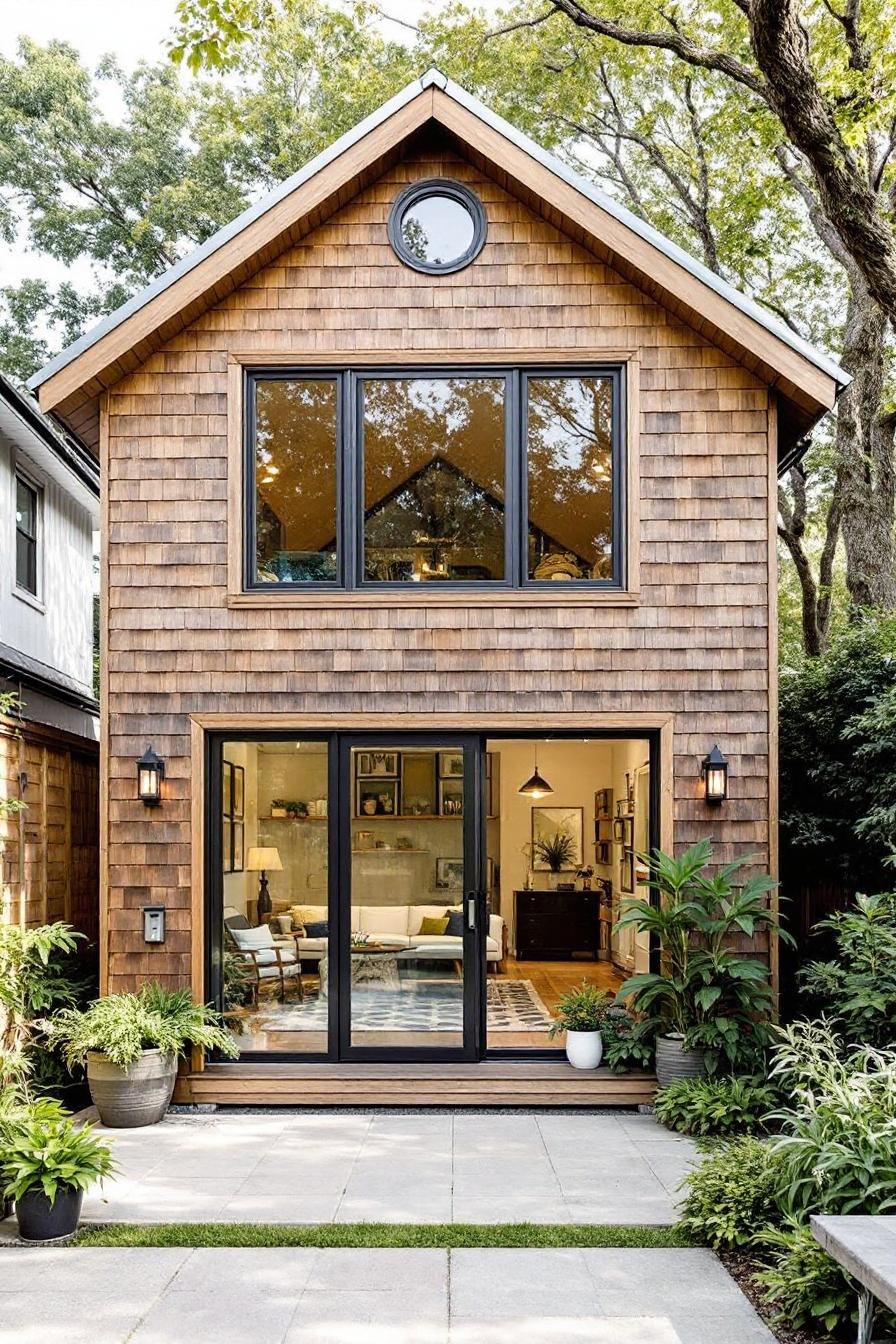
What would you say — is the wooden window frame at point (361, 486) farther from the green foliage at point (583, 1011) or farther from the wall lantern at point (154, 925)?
the green foliage at point (583, 1011)

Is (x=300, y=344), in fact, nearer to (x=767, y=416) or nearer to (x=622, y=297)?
(x=622, y=297)

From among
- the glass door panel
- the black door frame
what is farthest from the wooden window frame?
the glass door panel

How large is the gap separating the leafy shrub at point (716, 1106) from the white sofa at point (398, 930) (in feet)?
5.22

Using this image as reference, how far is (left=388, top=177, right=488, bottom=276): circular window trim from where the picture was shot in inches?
303

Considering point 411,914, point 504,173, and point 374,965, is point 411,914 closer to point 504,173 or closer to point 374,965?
point 374,965

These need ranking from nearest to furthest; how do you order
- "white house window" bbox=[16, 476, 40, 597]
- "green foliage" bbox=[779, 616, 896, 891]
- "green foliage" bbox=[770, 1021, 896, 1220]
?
"green foliage" bbox=[770, 1021, 896, 1220]
"green foliage" bbox=[779, 616, 896, 891]
"white house window" bbox=[16, 476, 40, 597]

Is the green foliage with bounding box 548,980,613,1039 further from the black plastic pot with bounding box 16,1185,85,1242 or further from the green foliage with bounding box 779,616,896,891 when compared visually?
the black plastic pot with bounding box 16,1185,85,1242

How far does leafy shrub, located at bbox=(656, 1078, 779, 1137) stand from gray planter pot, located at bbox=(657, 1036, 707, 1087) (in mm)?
98

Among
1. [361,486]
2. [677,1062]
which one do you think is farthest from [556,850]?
[361,486]

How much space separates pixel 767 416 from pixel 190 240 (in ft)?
41.3

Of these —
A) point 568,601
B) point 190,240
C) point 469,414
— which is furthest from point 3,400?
Answer: point 190,240

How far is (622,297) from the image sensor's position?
768 cm

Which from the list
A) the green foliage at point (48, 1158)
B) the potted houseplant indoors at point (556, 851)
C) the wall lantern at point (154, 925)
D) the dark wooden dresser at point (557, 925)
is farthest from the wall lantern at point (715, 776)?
the potted houseplant indoors at point (556, 851)

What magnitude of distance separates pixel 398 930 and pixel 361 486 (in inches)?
112
